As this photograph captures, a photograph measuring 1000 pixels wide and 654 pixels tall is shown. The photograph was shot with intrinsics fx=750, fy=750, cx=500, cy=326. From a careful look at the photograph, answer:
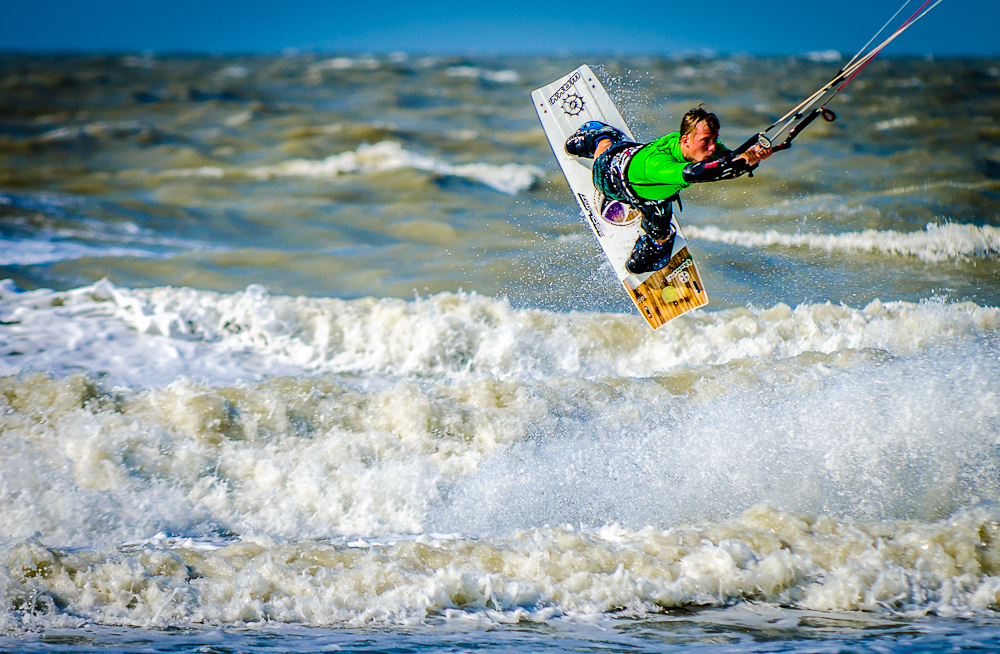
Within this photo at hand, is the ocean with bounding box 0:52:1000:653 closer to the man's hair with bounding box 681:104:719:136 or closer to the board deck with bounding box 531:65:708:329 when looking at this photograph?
the board deck with bounding box 531:65:708:329

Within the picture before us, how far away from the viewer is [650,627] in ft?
11.4

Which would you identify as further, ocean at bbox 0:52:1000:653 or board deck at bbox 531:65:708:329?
board deck at bbox 531:65:708:329

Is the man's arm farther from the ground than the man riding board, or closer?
closer

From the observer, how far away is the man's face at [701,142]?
481cm

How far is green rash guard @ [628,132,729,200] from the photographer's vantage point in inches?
201

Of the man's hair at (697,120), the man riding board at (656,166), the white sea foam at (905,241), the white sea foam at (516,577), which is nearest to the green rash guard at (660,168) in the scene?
the man riding board at (656,166)

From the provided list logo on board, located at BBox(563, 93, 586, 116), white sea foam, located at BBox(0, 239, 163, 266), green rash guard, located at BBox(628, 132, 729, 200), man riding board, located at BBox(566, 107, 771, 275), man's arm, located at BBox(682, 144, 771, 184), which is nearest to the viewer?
man's arm, located at BBox(682, 144, 771, 184)

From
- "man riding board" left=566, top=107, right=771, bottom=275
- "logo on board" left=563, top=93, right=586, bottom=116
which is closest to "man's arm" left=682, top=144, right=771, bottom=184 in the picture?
"man riding board" left=566, top=107, right=771, bottom=275

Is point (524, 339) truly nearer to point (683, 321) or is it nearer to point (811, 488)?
point (683, 321)

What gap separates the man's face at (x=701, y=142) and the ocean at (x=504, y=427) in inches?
69.8

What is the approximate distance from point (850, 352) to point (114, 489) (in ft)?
17.6

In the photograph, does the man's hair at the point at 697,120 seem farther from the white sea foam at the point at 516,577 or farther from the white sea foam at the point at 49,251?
the white sea foam at the point at 49,251

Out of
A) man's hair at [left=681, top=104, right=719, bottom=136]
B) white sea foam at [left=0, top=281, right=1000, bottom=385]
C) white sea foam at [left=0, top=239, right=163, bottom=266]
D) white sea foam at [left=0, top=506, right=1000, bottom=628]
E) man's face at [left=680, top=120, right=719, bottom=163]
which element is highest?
white sea foam at [left=0, top=239, right=163, bottom=266]

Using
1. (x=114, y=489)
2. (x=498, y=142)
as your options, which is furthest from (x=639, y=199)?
(x=498, y=142)
